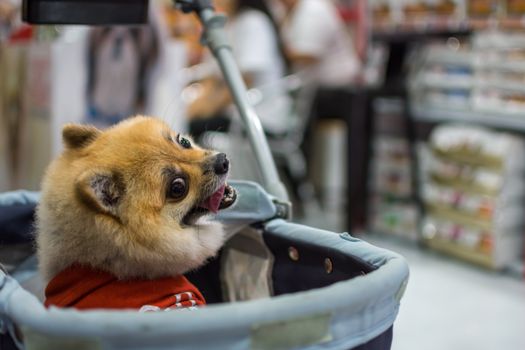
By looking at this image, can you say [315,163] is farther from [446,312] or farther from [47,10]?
[47,10]

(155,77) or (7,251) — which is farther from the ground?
(155,77)

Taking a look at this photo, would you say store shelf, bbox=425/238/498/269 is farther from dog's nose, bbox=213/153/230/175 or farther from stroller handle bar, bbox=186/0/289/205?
dog's nose, bbox=213/153/230/175

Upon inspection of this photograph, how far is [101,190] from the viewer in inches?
41.3

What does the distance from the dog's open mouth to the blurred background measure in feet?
4.29

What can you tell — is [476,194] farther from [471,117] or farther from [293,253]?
[293,253]

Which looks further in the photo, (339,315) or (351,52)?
(351,52)

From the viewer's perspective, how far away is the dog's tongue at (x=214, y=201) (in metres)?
1.23

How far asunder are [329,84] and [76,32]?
1.62m

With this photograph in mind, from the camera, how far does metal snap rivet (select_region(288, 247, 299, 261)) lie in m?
1.32

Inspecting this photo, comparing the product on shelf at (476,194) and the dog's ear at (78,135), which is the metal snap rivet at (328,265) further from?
the product on shelf at (476,194)

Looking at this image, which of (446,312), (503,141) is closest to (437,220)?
(503,141)

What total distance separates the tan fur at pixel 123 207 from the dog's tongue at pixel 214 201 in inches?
0.6

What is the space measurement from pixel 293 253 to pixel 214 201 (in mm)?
213

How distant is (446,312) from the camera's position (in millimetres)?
2688
